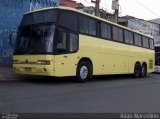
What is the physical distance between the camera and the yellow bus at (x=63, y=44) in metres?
15.6

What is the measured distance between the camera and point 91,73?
18250 millimetres

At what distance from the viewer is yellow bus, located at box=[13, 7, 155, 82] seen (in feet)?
51.2

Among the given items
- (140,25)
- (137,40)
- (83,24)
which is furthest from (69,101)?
(140,25)

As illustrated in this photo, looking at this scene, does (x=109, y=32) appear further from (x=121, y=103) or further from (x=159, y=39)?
(x=159, y=39)

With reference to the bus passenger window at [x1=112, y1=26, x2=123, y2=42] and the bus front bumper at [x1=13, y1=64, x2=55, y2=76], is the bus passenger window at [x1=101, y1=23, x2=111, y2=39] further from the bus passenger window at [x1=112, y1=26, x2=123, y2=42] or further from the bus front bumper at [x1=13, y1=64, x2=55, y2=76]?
the bus front bumper at [x1=13, y1=64, x2=55, y2=76]

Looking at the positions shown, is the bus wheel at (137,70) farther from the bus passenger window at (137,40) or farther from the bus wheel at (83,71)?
the bus wheel at (83,71)

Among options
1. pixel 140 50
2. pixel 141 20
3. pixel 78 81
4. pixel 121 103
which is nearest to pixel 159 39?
pixel 141 20

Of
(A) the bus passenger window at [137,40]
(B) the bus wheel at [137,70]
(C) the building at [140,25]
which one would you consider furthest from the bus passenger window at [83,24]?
(C) the building at [140,25]

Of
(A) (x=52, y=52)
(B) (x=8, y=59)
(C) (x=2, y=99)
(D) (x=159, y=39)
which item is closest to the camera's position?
(C) (x=2, y=99)

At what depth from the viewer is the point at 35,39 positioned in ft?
52.7

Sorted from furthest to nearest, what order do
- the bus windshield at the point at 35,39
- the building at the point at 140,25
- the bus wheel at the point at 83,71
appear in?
the building at the point at 140,25
the bus wheel at the point at 83,71
the bus windshield at the point at 35,39

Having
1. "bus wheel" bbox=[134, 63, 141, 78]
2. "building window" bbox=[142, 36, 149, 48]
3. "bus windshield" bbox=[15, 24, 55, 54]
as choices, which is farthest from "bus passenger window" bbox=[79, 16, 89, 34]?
"building window" bbox=[142, 36, 149, 48]

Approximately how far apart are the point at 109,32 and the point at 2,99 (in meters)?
10.4

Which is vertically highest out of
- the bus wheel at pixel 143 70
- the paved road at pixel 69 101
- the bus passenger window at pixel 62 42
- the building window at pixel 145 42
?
the building window at pixel 145 42
